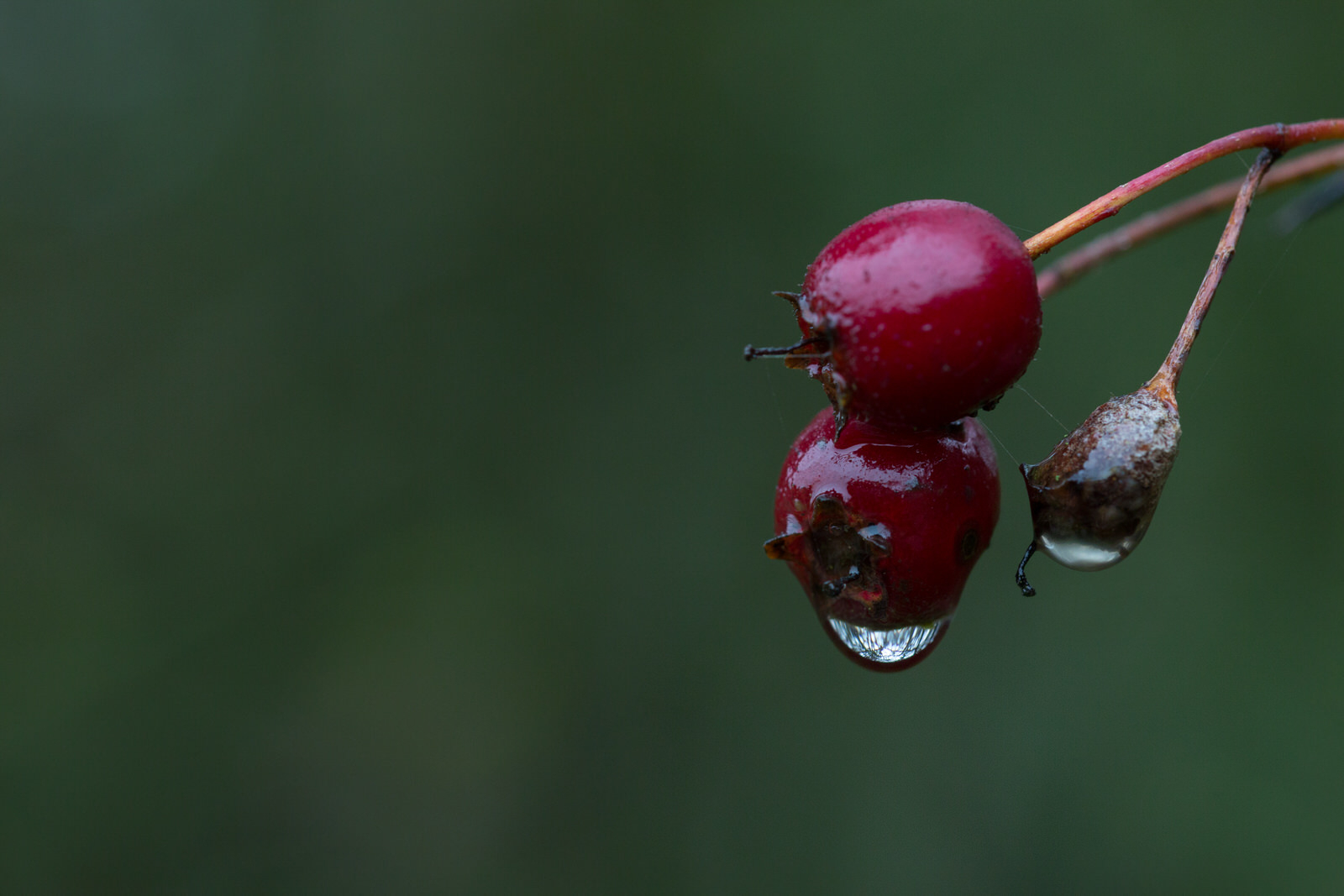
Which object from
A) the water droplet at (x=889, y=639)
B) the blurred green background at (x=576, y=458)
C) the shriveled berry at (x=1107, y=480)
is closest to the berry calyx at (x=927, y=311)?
the shriveled berry at (x=1107, y=480)

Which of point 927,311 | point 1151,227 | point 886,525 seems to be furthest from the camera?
point 1151,227

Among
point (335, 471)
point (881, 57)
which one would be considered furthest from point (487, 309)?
point (881, 57)

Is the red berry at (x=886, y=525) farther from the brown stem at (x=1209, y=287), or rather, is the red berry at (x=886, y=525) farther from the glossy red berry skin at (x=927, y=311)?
the brown stem at (x=1209, y=287)

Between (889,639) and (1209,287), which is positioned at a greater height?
(1209,287)

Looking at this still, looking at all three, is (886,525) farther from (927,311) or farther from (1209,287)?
→ (1209,287)

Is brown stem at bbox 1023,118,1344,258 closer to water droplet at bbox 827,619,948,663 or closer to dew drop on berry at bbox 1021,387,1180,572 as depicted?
dew drop on berry at bbox 1021,387,1180,572

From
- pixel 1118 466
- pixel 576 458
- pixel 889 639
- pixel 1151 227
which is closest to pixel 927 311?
pixel 1118 466
